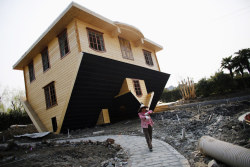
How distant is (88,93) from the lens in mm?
8969

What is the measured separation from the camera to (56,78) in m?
9.93

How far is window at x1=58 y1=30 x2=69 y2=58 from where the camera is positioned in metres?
9.24

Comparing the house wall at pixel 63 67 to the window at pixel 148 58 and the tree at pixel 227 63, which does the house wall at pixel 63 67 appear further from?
the tree at pixel 227 63

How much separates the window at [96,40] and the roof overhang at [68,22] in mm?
529

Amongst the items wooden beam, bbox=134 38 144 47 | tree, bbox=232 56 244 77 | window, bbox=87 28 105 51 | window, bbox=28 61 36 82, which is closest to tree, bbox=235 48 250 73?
tree, bbox=232 56 244 77

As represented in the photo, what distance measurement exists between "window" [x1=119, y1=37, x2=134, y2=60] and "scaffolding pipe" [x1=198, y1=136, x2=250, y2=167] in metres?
8.22

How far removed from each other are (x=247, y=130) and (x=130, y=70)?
24.3 feet

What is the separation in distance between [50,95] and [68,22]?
5250 mm

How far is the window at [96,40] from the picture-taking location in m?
8.96

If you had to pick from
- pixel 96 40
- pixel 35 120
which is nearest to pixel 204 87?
pixel 96 40

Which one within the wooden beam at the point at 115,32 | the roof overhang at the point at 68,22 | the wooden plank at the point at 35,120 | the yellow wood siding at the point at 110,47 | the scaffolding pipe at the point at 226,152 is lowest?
the scaffolding pipe at the point at 226,152

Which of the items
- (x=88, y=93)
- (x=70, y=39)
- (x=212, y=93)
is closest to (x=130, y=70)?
(x=88, y=93)

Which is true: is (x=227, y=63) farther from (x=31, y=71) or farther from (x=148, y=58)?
(x=31, y=71)

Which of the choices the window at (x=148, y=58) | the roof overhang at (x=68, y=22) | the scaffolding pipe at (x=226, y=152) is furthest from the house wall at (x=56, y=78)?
the window at (x=148, y=58)
